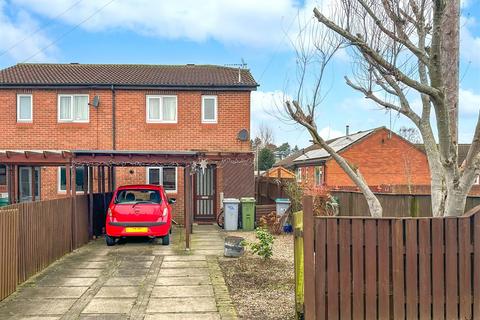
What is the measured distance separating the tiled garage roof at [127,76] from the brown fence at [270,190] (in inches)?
151

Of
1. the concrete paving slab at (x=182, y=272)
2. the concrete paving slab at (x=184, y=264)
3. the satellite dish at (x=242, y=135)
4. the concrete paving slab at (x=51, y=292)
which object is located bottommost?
the concrete paving slab at (x=184, y=264)

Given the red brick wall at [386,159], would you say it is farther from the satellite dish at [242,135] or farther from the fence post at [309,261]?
the fence post at [309,261]

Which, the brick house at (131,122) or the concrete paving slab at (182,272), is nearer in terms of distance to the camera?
the concrete paving slab at (182,272)

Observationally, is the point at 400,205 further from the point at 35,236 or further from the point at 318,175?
the point at 318,175

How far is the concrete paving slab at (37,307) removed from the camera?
254 inches

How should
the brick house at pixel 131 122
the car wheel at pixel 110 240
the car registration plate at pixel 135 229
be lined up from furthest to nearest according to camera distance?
the brick house at pixel 131 122
the car wheel at pixel 110 240
the car registration plate at pixel 135 229

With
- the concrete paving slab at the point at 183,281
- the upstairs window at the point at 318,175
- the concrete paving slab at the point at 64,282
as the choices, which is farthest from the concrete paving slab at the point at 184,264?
the upstairs window at the point at 318,175

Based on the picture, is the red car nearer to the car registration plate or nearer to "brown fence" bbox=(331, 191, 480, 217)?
the car registration plate

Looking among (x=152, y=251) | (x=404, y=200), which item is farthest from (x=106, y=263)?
(x=404, y=200)

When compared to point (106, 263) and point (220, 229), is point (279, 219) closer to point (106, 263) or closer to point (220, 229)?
point (220, 229)

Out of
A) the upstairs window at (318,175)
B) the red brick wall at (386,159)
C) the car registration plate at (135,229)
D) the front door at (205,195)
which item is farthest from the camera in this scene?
the red brick wall at (386,159)

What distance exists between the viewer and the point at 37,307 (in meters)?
6.72

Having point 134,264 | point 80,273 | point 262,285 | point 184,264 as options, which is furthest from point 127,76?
point 262,285

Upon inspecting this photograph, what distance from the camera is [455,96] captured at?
6.21m
